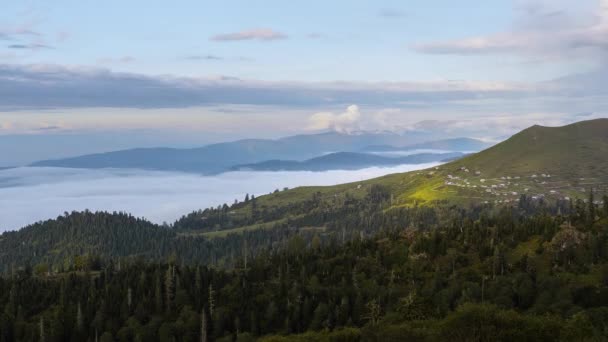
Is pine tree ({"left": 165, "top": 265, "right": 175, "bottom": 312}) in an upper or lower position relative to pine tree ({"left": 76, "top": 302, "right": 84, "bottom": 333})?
upper

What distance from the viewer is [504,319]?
76.4 metres

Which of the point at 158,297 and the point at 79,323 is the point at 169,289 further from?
the point at 79,323

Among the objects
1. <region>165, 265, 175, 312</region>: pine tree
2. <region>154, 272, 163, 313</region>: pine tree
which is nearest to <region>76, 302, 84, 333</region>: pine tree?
<region>154, 272, 163, 313</region>: pine tree

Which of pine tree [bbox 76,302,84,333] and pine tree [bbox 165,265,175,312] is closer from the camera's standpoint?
pine tree [bbox 76,302,84,333]

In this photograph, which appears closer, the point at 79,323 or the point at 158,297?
the point at 79,323

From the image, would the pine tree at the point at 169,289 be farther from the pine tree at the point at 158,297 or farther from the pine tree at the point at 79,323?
the pine tree at the point at 79,323

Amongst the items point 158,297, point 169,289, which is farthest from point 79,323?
point 169,289

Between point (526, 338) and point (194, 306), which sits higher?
point (526, 338)

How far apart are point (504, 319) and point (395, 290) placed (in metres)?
96.0

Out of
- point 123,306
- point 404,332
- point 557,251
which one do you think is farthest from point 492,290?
point 123,306

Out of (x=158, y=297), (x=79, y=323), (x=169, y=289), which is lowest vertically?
(x=79, y=323)

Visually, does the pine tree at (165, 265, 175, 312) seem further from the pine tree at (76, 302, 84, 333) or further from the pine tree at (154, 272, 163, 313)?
the pine tree at (76, 302, 84, 333)

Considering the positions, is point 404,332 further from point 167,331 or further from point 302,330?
point 167,331

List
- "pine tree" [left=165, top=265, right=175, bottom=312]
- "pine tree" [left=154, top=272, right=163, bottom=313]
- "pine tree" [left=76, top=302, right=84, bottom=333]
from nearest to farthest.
→ 1. "pine tree" [left=76, top=302, right=84, bottom=333]
2. "pine tree" [left=154, top=272, right=163, bottom=313]
3. "pine tree" [left=165, top=265, right=175, bottom=312]
